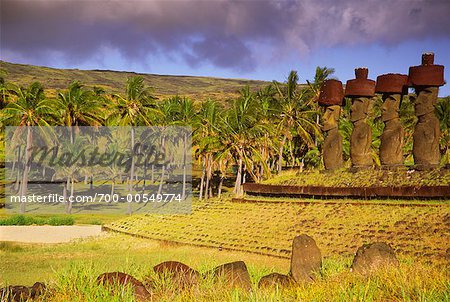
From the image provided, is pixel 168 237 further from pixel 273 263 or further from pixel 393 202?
pixel 393 202

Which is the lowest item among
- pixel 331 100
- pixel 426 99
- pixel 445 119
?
pixel 426 99

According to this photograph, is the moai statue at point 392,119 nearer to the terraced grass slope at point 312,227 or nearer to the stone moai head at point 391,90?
the stone moai head at point 391,90

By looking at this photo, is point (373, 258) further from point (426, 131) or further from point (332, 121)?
point (332, 121)

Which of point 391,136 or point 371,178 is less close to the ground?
point 391,136

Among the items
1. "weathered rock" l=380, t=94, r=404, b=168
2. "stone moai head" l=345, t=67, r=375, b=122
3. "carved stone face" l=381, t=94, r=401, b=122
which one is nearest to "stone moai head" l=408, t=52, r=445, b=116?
"weathered rock" l=380, t=94, r=404, b=168

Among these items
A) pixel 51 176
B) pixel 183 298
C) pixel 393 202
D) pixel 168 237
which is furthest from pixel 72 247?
pixel 51 176

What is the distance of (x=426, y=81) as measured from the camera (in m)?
28.7

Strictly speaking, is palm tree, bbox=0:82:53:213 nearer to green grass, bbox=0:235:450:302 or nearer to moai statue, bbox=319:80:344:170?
moai statue, bbox=319:80:344:170

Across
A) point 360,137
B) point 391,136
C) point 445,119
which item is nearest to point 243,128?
point 360,137

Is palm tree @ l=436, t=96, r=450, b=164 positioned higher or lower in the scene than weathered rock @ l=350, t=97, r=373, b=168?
higher

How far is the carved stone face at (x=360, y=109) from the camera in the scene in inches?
1310

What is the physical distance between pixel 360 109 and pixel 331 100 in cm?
221

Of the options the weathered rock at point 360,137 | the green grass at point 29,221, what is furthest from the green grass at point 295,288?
the green grass at point 29,221

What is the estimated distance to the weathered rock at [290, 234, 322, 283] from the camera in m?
14.0
